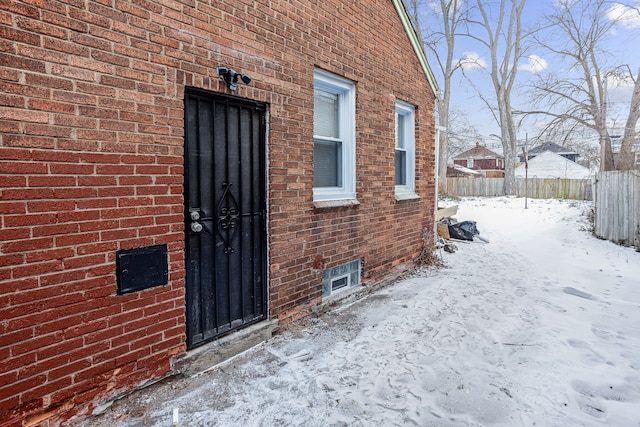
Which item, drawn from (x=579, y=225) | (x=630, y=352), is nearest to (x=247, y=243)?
(x=630, y=352)

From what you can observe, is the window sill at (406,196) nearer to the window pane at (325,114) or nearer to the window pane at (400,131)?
the window pane at (400,131)

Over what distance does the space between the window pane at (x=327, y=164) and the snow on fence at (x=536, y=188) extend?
24155 millimetres

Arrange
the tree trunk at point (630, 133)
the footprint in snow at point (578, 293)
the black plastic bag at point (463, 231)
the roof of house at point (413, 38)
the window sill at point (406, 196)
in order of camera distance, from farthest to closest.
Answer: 1. the tree trunk at point (630, 133)
2. the black plastic bag at point (463, 231)
3. the window sill at point (406, 196)
4. the roof of house at point (413, 38)
5. the footprint in snow at point (578, 293)

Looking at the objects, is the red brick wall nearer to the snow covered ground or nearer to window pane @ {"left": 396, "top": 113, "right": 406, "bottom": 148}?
the snow covered ground

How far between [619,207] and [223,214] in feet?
31.9

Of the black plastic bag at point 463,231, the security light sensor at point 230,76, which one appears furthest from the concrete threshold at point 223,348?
the black plastic bag at point 463,231

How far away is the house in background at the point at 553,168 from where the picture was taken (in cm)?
4041

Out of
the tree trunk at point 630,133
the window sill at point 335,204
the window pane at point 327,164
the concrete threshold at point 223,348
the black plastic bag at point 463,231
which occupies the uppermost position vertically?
the tree trunk at point 630,133

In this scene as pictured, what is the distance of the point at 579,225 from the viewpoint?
36.4 feet

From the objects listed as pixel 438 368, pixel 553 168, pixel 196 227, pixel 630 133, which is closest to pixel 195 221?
pixel 196 227

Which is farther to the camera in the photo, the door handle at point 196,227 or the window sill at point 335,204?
the window sill at point 335,204

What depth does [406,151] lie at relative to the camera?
6.38 meters

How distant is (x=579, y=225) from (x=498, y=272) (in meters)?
6.71

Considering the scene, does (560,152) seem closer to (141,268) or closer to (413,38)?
(413,38)
